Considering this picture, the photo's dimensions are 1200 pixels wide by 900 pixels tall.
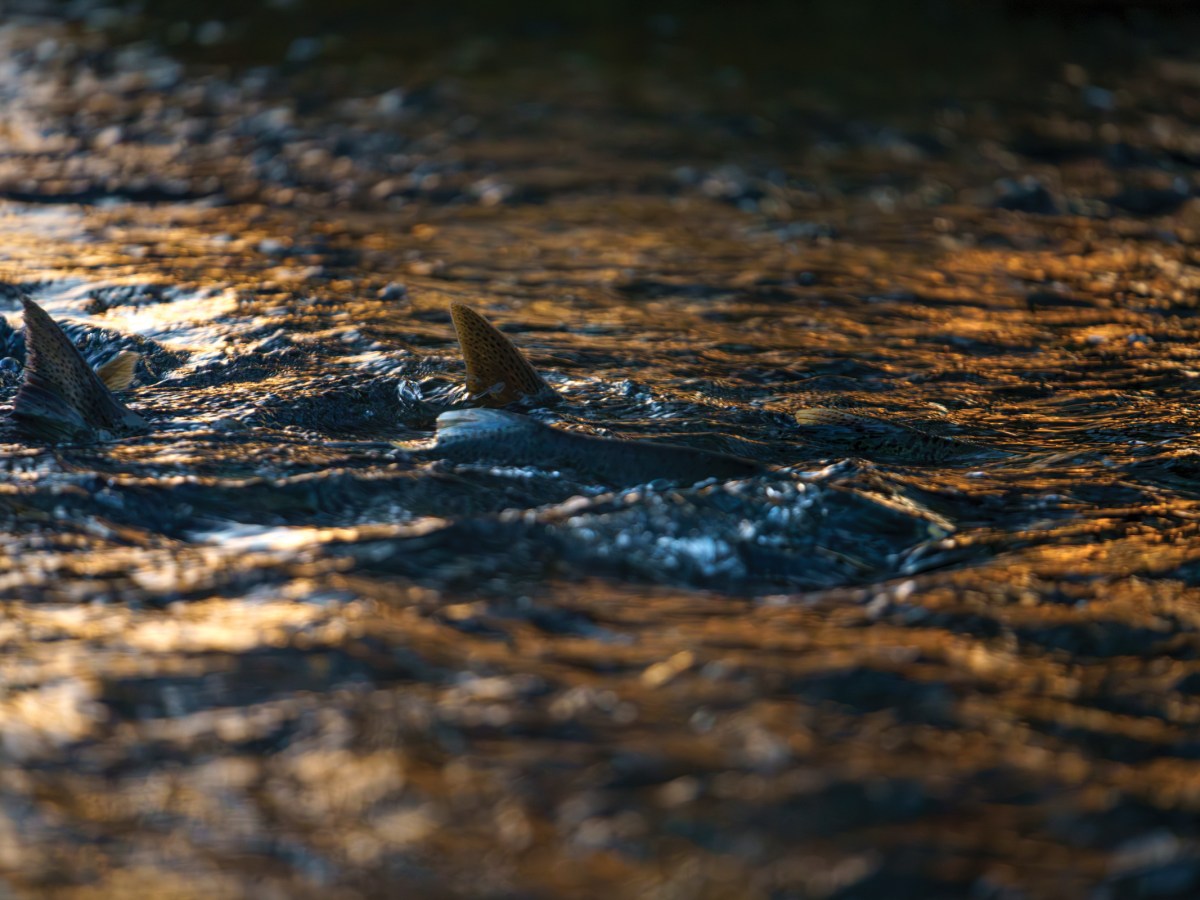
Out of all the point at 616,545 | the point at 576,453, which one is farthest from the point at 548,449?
the point at 616,545

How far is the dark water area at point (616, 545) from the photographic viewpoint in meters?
1.95

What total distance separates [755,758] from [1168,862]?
641mm

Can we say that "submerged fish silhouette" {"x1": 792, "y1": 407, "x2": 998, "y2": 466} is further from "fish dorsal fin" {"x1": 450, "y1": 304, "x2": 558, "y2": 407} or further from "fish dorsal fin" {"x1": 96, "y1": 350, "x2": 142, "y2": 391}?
"fish dorsal fin" {"x1": 96, "y1": 350, "x2": 142, "y2": 391}

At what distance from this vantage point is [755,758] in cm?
215

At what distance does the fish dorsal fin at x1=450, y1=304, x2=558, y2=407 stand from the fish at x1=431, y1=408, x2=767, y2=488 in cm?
32

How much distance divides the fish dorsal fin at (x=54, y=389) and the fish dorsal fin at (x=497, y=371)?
3.52ft

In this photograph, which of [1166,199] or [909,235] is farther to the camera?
[1166,199]

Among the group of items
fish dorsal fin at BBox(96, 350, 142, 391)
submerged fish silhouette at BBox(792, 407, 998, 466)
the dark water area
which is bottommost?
submerged fish silhouette at BBox(792, 407, 998, 466)

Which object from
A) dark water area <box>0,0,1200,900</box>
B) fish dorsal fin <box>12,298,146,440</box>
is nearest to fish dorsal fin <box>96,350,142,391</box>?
dark water area <box>0,0,1200,900</box>

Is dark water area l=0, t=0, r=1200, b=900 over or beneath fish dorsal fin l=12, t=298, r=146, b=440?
beneath

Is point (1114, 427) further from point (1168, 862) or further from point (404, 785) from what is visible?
point (404, 785)

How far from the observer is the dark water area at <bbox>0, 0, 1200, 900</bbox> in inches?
76.9

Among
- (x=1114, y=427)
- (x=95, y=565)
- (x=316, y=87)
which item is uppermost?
(x=316, y=87)

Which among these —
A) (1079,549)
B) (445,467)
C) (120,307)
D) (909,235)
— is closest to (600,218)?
(909,235)
